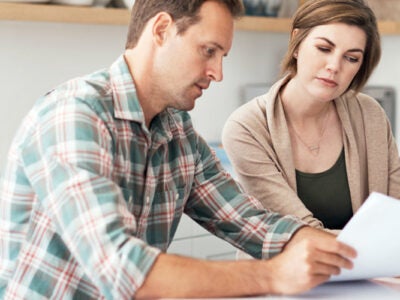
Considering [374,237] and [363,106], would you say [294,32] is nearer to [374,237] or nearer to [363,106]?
[363,106]

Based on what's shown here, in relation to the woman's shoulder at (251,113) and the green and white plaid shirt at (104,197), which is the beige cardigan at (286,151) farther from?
the green and white plaid shirt at (104,197)

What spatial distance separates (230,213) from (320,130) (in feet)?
1.90

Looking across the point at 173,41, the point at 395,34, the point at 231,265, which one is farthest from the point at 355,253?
the point at 395,34

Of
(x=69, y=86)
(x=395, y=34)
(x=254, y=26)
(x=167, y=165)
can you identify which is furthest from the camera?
(x=395, y=34)

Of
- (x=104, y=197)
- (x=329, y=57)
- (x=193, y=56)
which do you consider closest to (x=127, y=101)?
(x=193, y=56)

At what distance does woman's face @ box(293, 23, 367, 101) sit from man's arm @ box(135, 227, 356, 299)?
0.75 metres

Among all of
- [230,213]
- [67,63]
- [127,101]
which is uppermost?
[127,101]

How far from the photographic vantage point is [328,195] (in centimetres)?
212

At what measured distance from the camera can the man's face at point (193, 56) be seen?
1551 millimetres

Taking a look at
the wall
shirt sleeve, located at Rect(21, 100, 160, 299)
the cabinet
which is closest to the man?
shirt sleeve, located at Rect(21, 100, 160, 299)

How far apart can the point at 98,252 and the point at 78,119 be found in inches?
10.1

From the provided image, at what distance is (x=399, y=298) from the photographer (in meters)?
1.44

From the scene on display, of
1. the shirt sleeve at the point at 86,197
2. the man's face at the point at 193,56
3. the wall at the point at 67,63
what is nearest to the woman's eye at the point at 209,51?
the man's face at the point at 193,56

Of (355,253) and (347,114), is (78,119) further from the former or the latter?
(347,114)
